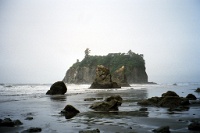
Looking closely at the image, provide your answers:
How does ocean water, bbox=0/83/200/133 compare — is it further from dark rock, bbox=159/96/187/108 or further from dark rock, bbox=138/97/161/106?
dark rock, bbox=159/96/187/108

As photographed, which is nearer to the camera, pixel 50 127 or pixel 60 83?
pixel 50 127

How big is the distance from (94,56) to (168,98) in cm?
15740

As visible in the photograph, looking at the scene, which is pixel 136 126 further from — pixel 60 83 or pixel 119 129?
pixel 60 83

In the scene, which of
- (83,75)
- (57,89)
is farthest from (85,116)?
(83,75)

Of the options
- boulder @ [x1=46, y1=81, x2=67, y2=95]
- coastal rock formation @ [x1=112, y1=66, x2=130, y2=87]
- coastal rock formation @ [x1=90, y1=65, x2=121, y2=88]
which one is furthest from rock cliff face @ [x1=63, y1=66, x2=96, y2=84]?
boulder @ [x1=46, y1=81, x2=67, y2=95]

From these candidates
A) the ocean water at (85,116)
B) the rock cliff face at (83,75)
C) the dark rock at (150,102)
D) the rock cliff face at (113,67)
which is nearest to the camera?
the ocean water at (85,116)

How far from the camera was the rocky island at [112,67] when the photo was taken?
502 feet

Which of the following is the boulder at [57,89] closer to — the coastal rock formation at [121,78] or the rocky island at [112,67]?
the coastal rock formation at [121,78]

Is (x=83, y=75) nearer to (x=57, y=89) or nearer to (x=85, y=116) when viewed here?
(x=57, y=89)

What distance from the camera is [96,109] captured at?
14922 millimetres

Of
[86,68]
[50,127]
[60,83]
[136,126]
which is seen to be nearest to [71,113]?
[50,127]

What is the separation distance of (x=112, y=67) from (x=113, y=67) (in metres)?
1.44

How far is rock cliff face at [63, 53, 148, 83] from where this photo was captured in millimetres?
153000

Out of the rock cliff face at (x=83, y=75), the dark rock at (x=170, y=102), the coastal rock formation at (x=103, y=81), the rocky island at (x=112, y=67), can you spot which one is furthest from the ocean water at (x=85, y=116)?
the rock cliff face at (x=83, y=75)
